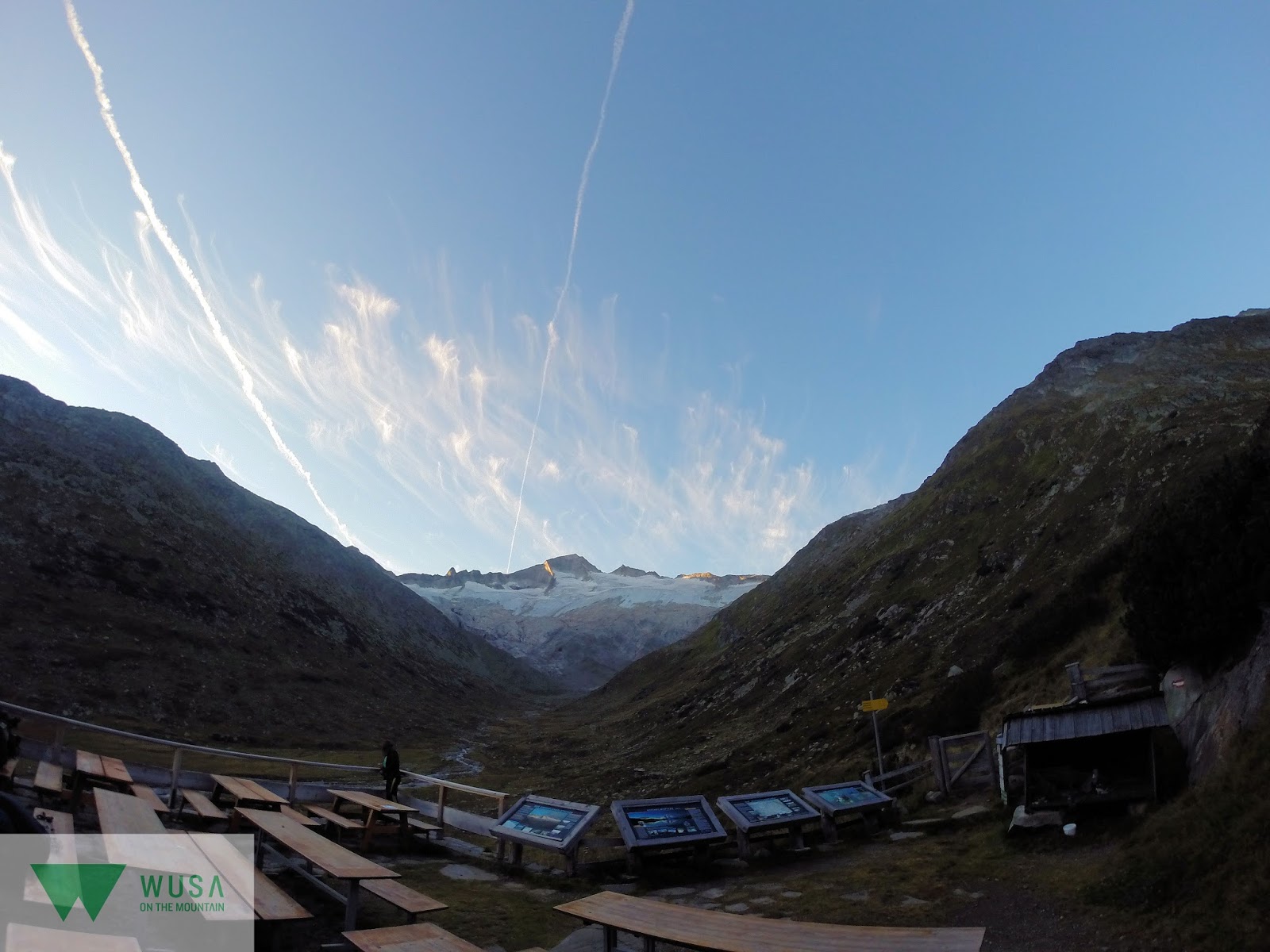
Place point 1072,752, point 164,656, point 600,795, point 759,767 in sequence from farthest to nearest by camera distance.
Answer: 1. point 164,656
2. point 600,795
3. point 759,767
4. point 1072,752

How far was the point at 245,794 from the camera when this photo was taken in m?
12.8

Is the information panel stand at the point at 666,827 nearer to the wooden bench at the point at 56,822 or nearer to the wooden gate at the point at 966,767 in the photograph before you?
the wooden gate at the point at 966,767

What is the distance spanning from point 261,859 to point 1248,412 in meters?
46.9

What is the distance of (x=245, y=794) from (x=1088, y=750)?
54.6ft

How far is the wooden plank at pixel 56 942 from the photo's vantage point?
4.58 meters

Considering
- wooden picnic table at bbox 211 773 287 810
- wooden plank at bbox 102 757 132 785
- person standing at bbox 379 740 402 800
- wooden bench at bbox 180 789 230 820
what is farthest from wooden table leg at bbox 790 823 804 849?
wooden plank at bbox 102 757 132 785

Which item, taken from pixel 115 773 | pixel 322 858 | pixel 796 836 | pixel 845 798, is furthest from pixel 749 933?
pixel 115 773

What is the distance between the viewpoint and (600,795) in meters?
31.8

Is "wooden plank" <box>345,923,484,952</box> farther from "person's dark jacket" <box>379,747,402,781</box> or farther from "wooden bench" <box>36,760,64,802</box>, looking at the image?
"person's dark jacket" <box>379,747,402,781</box>

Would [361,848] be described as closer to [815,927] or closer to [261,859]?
[261,859]

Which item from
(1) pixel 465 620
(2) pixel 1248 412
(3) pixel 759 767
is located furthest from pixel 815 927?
(1) pixel 465 620

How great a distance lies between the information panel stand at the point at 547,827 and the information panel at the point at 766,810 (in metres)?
2.92

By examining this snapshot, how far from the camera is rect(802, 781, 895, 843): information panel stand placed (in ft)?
50.3

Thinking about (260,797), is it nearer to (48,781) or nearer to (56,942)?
(48,781)
